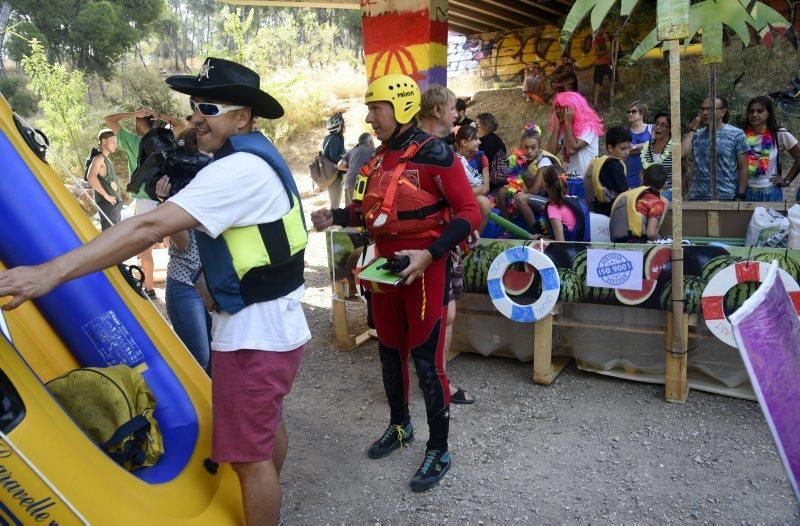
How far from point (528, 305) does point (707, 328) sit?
3.69ft

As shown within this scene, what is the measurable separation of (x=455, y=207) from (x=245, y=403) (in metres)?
1.40

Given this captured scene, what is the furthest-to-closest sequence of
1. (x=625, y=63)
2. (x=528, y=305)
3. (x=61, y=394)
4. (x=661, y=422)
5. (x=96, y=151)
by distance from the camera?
(x=625, y=63) → (x=96, y=151) → (x=528, y=305) → (x=661, y=422) → (x=61, y=394)

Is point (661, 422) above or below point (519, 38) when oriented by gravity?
below

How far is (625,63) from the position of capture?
1457 centimetres

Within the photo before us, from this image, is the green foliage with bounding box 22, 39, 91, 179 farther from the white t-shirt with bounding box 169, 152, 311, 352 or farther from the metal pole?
the white t-shirt with bounding box 169, 152, 311, 352

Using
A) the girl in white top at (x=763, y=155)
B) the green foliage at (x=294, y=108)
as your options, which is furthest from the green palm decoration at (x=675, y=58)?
→ the green foliage at (x=294, y=108)

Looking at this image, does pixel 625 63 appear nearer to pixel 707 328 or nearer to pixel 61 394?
pixel 707 328

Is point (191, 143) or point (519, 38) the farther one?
point (519, 38)

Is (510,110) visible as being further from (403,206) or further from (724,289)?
(403,206)

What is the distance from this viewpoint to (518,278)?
14.2 ft

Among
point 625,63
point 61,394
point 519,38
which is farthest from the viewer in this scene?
point 519,38

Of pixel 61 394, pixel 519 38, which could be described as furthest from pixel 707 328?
pixel 519 38

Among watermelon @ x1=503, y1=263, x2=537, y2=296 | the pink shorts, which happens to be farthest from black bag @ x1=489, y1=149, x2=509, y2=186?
the pink shorts

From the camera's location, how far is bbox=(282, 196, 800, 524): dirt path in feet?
9.82
